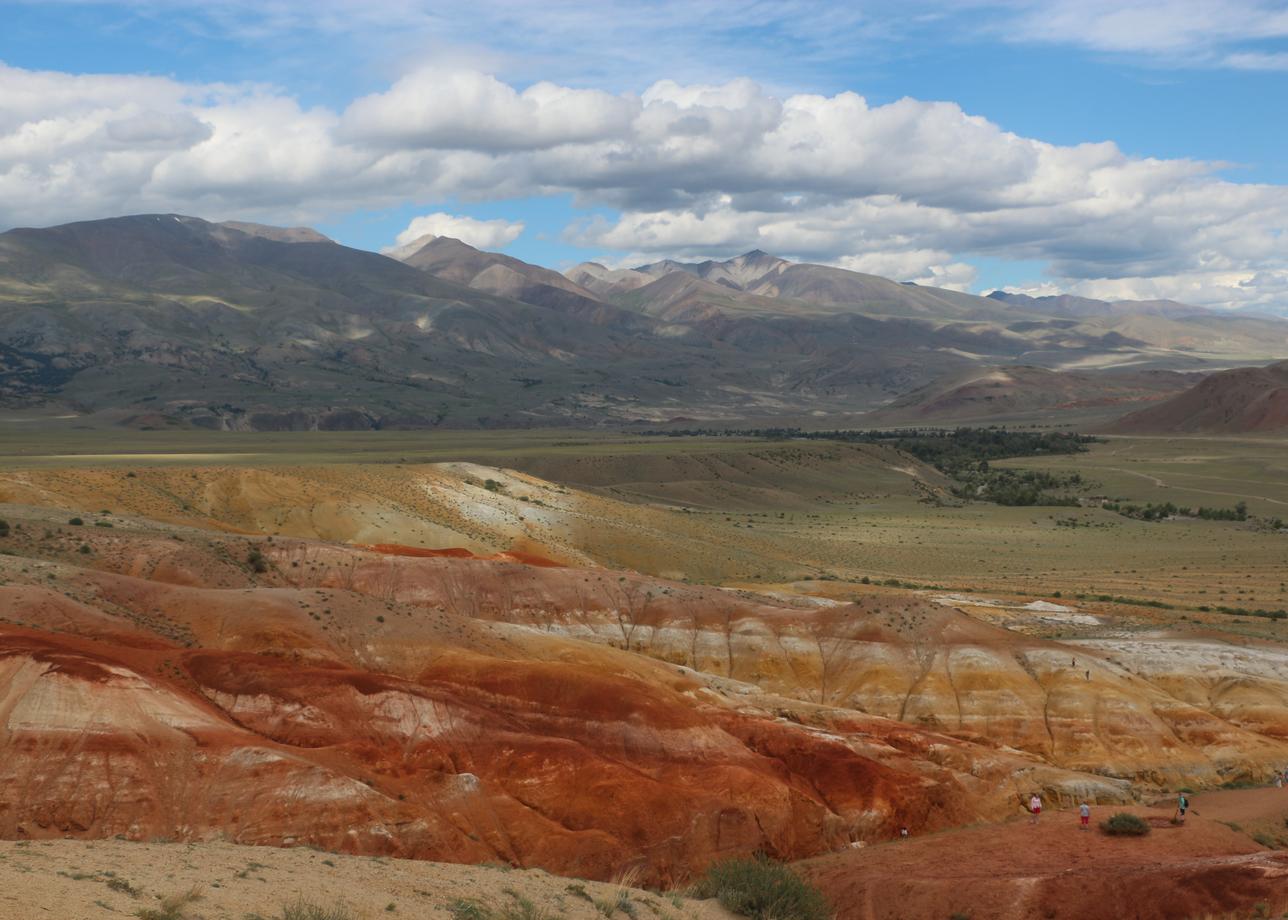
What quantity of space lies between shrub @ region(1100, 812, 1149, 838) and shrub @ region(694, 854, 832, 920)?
33.5 feet

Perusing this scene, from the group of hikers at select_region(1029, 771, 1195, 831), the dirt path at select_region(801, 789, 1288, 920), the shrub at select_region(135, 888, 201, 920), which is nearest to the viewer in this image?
the shrub at select_region(135, 888, 201, 920)

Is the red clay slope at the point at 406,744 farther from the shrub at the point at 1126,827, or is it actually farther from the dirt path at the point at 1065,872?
the shrub at the point at 1126,827

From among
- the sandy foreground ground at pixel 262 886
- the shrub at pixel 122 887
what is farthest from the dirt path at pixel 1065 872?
the shrub at pixel 122 887

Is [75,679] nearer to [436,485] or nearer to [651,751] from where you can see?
[651,751]

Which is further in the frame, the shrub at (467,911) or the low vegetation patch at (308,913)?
the shrub at (467,911)

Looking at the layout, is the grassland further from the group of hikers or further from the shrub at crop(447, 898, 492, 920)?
the shrub at crop(447, 898, 492, 920)

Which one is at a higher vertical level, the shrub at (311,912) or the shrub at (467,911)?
the shrub at (311,912)

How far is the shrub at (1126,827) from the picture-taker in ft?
110

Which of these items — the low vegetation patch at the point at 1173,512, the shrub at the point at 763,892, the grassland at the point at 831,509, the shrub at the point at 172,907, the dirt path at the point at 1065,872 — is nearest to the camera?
the shrub at the point at 172,907

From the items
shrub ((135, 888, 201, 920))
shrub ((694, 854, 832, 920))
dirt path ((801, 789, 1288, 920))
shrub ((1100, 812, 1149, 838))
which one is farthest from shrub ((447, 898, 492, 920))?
shrub ((1100, 812, 1149, 838))

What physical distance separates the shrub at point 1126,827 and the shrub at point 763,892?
1020 centimetres

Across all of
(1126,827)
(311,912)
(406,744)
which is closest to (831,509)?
(1126,827)

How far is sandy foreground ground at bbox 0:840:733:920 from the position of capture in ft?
60.5

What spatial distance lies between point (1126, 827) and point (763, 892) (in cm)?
1277
